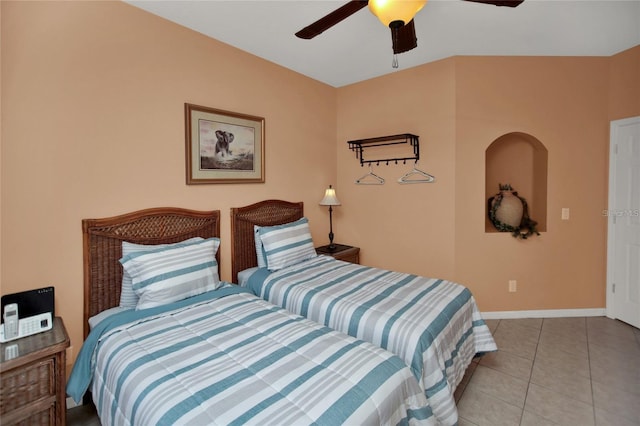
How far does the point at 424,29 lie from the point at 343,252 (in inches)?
89.3

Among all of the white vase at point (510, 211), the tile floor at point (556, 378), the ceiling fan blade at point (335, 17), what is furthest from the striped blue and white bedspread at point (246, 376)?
the white vase at point (510, 211)

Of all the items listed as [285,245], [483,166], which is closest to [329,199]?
[285,245]

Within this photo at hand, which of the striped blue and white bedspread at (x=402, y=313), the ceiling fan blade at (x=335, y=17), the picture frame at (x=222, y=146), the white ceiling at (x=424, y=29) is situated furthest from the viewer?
the picture frame at (x=222, y=146)

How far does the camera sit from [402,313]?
191 cm

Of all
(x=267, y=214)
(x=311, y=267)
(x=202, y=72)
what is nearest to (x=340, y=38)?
(x=202, y=72)

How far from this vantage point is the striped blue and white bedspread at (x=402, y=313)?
1.70 meters

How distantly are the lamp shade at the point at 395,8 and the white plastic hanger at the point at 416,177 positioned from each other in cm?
211

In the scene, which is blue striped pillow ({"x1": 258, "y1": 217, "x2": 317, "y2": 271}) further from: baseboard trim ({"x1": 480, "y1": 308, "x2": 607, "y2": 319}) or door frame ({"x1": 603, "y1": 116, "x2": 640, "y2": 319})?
door frame ({"x1": 603, "y1": 116, "x2": 640, "y2": 319})

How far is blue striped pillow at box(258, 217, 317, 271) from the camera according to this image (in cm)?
282

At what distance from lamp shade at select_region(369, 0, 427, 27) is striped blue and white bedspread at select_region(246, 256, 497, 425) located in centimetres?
157

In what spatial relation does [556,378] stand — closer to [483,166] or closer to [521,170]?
[483,166]

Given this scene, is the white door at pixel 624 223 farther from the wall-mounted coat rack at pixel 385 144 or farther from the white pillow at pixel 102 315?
the white pillow at pixel 102 315

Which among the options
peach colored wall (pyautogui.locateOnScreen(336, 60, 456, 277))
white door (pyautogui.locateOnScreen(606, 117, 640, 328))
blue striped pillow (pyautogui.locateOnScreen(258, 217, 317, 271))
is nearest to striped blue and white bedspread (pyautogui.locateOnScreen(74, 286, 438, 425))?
Result: blue striped pillow (pyautogui.locateOnScreen(258, 217, 317, 271))

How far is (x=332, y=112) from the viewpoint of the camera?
158 inches
